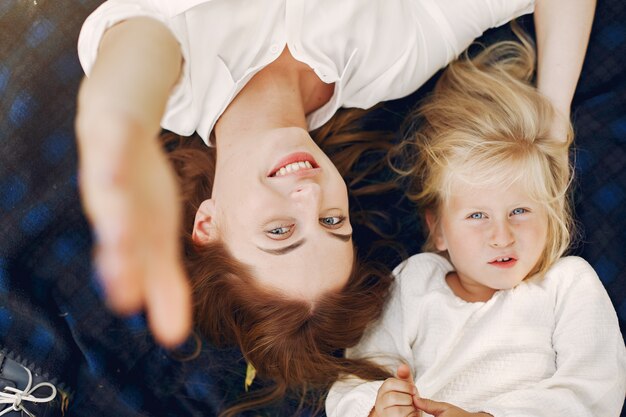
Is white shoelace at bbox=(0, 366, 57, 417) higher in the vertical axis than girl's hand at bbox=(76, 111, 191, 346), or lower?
lower

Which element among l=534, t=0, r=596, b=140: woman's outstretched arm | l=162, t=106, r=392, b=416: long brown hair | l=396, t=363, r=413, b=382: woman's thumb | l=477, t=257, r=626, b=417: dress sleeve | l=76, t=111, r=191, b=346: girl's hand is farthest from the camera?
l=534, t=0, r=596, b=140: woman's outstretched arm

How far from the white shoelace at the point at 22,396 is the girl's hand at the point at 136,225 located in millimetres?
926

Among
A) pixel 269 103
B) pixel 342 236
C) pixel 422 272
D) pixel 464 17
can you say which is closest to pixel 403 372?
pixel 342 236

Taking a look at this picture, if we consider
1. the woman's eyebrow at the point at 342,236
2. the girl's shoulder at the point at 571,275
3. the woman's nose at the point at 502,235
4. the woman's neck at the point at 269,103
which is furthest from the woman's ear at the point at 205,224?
the girl's shoulder at the point at 571,275

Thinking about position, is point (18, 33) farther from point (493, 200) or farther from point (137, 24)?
point (493, 200)

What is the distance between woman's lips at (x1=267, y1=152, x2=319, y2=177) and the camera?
1.24 meters

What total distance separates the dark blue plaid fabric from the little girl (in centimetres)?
12

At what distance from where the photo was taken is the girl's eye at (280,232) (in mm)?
1250

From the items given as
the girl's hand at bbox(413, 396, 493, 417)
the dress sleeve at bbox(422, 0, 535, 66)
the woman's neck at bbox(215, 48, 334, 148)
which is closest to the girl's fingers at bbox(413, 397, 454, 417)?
the girl's hand at bbox(413, 396, 493, 417)

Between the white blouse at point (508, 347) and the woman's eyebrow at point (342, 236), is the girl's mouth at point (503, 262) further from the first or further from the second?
the woman's eyebrow at point (342, 236)

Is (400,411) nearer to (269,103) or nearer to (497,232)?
(497,232)

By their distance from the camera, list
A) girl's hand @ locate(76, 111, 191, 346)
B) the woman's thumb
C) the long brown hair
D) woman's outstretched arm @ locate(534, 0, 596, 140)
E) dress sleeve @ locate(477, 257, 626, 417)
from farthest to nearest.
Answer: woman's outstretched arm @ locate(534, 0, 596, 140) < the long brown hair < dress sleeve @ locate(477, 257, 626, 417) < the woman's thumb < girl's hand @ locate(76, 111, 191, 346)

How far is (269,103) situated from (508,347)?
0.71 m

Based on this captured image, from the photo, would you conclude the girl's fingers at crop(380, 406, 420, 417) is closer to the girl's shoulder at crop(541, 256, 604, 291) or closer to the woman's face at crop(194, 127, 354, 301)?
the woman's face at crop(194, 127, 354, 301)
